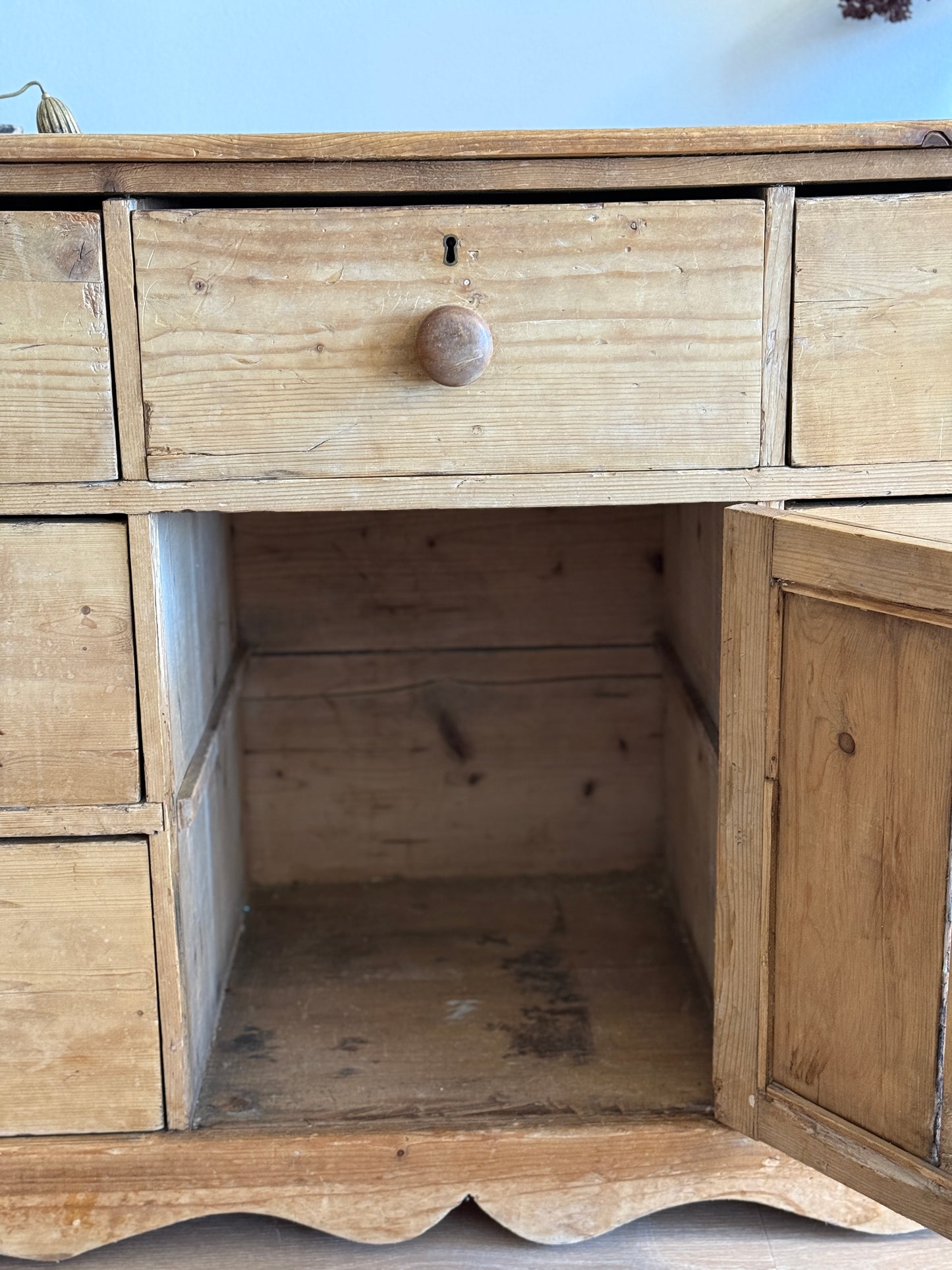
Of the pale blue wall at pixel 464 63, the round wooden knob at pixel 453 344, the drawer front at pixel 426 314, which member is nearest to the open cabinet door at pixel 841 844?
the drawer front at pixel 426 314

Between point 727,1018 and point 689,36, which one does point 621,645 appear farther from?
point 689,36

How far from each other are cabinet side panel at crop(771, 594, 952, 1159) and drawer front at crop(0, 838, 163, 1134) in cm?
50

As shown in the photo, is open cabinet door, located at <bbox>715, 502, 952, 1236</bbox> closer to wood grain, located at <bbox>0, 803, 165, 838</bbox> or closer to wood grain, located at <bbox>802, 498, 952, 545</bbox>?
wood grain, located at <bbox>802, 498, 952, 545</bbox>

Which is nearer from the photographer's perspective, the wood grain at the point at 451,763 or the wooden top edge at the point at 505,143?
the wooden top edge at the point at 505,143

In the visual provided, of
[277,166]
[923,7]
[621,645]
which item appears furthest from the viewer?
[621,645]

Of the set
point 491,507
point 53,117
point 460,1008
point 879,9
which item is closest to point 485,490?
point 491,507

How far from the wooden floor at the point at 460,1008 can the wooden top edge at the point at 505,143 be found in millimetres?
745

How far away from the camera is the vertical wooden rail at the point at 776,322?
2.58ft

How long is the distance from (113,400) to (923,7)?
3.34 ft

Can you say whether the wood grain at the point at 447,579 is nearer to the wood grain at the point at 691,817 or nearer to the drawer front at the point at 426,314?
the wood grain at the point at 691,817

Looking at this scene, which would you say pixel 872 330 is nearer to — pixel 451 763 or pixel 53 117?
pixel 53 117

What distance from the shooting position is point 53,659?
83 cm

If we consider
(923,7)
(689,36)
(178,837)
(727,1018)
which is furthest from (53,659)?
(923,7)

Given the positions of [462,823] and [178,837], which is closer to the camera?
[178,837]
